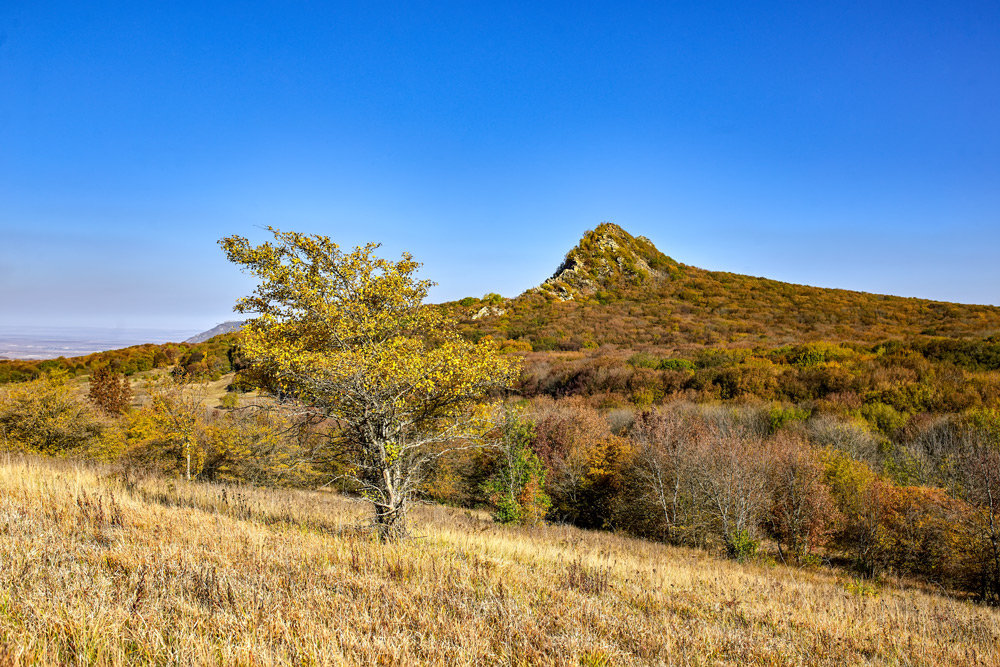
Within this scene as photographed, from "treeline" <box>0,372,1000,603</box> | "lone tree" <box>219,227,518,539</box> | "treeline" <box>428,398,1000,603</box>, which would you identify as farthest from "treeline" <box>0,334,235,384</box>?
"lone tree" <box>219,227,518,539</box>

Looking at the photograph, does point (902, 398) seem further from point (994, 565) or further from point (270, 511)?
point (270, 511)

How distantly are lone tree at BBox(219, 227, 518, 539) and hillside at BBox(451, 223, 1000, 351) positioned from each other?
3570 cm

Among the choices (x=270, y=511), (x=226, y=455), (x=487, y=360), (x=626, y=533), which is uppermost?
(x=487, y=360)

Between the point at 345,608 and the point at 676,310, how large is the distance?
5499 centimetres

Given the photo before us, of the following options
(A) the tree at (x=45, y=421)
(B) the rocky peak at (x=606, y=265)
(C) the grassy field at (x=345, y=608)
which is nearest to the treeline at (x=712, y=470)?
(A) the tree at (x=45, y=421)

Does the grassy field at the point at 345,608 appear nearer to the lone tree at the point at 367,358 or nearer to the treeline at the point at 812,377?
the lone tree at the point at 367,358

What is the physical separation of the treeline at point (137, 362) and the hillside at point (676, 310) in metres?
28.2

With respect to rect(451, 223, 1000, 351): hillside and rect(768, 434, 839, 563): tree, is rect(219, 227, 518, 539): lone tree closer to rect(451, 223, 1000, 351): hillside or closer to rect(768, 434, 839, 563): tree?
rect(768, 434, 839, 563): tree

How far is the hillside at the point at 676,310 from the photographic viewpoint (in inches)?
1682

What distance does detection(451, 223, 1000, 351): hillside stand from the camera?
1682 inches

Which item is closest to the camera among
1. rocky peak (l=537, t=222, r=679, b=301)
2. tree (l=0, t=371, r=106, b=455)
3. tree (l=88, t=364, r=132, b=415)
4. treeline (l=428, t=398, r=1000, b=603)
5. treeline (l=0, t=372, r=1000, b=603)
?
treeline (l=428, t=398, r=1000, b=603)

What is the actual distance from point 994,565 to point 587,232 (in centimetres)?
6024

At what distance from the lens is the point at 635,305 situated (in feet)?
185

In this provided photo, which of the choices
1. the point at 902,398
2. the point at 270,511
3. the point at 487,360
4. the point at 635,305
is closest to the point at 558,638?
the point at 487,360
